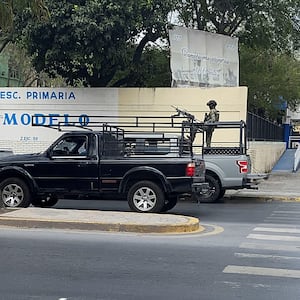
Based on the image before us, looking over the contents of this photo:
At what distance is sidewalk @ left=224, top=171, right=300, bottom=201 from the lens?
696 inches

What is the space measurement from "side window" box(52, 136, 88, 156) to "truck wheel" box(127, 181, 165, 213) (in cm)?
142

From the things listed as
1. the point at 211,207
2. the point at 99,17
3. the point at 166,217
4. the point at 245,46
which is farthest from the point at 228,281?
the point at 245,46

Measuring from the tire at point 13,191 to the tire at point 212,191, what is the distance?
5.10 metres

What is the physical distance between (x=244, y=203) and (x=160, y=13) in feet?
26.0

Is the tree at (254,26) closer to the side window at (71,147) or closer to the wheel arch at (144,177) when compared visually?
the side window at (71,147)

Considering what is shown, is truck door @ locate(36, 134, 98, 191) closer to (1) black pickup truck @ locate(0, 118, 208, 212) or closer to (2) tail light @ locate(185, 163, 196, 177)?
(1) black pickup truck @ locate(0, 118, 208, 212)

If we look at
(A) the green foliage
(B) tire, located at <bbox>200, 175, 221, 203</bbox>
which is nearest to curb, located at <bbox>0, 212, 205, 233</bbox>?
(B) tire, located at <bbox>200, 175, 221, 203</bbox>

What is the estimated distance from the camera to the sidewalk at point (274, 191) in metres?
17.7

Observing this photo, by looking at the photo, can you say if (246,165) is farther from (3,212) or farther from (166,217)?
(3,212)

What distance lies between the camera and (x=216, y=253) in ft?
28.1

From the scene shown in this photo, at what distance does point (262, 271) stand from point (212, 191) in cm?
860

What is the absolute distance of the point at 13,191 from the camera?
43.5 feet

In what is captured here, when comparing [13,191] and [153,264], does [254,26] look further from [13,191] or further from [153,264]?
[153,264]

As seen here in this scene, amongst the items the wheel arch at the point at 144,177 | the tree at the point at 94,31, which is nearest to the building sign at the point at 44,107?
the tree at the point at 94,31
